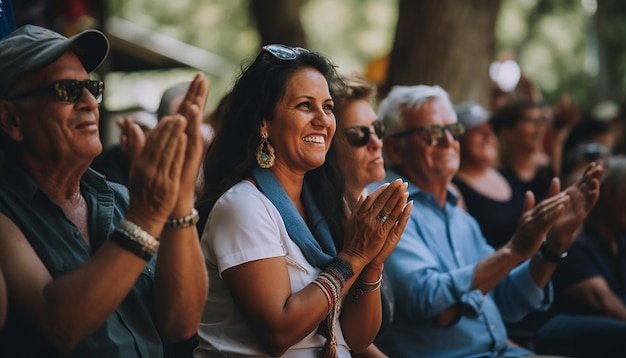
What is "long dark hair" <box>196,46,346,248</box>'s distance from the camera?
10.3 ft

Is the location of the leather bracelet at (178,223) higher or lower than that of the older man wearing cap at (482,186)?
higher

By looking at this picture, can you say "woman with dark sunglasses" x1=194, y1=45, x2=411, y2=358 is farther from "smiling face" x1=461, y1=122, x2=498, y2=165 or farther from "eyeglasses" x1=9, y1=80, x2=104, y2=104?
"smiling face" x1=461, y1=122, x2=498, y2=165

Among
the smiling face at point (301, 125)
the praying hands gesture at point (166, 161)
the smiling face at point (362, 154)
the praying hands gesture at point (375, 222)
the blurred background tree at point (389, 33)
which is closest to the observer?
the praying hands gesture at point (166, 161)

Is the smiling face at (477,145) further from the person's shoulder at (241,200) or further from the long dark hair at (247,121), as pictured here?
the person's shoulder at (241,200)

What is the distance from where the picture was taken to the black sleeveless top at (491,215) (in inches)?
220

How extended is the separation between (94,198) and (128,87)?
21199 millimetres

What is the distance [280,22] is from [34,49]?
23.9ft

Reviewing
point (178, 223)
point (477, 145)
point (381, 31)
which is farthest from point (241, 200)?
point (381, 31)

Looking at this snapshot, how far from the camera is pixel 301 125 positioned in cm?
312

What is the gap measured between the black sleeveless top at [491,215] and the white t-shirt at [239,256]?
9.28 ft

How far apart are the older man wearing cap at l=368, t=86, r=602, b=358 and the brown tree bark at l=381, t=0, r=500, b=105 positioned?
95.9 inches

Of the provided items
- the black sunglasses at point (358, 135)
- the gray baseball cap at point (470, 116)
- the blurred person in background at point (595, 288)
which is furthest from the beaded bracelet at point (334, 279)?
the gray baseball cap at point (470, 116)

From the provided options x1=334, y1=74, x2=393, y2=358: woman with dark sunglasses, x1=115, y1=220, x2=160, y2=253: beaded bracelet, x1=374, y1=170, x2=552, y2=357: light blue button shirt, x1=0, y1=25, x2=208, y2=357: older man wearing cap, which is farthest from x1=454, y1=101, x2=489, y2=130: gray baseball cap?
x1=115, y1=220, x2=160, y2=253: beaded bracelet

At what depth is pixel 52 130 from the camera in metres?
2.45
